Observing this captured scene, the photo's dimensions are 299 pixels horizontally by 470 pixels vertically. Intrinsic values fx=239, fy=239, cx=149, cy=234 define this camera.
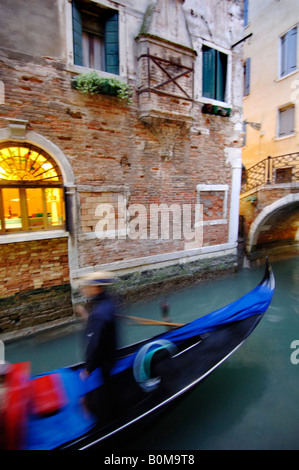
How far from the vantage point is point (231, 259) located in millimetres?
6465

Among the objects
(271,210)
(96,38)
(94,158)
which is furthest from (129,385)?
(271,210)

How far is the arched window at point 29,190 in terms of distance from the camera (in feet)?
11.8

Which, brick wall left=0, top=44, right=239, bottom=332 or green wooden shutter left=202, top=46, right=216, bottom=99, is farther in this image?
green wooden shutter left=202, top=46, right=216, bottom=99

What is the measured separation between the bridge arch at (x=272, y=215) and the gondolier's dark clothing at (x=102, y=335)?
6.49 meters

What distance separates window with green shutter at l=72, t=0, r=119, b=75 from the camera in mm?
3922

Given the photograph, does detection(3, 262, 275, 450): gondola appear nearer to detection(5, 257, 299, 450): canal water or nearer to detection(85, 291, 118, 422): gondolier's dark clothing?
detection(85, 291, 118, 422): gondolier's dark clothing

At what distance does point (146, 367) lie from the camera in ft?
7.67

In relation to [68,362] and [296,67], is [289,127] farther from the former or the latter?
[68,362]

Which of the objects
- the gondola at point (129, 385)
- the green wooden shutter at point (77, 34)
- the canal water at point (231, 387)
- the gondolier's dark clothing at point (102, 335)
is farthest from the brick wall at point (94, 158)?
the gondolier's dark clothing at point (102, 335)

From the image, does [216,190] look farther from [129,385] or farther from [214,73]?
[129,385]

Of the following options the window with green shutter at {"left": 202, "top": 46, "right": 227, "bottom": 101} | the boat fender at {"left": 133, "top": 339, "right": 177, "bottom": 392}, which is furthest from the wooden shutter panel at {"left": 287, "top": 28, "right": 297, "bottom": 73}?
the boat fender at {"left": 133, "top": 339, "right": 177, "bottom": 392}

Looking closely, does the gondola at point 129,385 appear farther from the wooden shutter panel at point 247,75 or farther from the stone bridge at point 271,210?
the wooden shutter panel at point 247,75

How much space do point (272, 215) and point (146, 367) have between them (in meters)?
6.73
